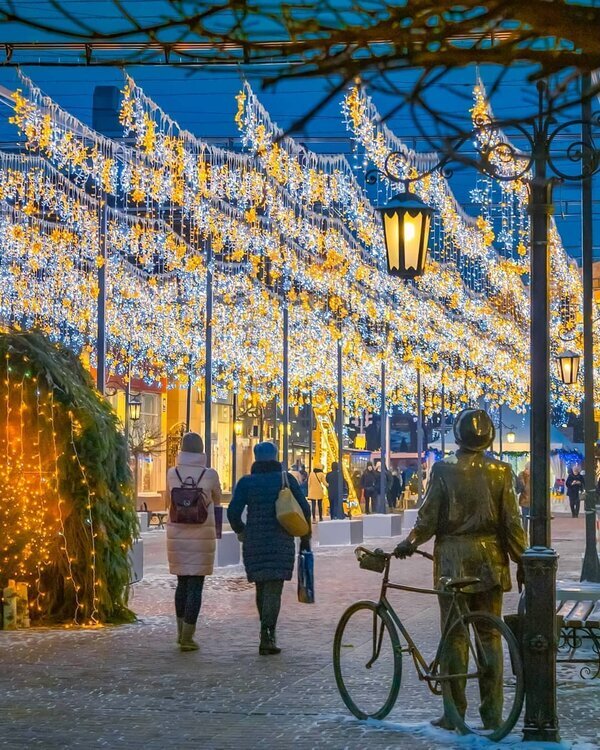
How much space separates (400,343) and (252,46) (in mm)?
37508

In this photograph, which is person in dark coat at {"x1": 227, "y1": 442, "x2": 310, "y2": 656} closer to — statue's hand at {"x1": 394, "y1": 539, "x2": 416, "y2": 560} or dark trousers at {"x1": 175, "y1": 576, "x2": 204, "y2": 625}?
dark trousers at {"x1": 175, "y1": 576, "x2": 204, "y2": 625}

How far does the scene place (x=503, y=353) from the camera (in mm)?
41812

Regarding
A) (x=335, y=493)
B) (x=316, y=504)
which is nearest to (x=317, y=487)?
(x=316, y=504)

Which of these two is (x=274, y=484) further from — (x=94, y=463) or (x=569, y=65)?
(x=569, y=65)

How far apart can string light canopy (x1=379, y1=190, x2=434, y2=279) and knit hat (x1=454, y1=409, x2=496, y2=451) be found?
3.52 m

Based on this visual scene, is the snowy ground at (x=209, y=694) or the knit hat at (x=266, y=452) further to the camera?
the knit hat at (x=266, y=452)

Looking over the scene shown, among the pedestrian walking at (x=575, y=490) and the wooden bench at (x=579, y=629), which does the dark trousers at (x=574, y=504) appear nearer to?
the pedestrian walking at (x=575, y=490)

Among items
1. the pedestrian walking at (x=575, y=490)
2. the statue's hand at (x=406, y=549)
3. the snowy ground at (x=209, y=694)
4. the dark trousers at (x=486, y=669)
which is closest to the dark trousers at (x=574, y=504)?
the pedestrian walking at (x=575, y=490)

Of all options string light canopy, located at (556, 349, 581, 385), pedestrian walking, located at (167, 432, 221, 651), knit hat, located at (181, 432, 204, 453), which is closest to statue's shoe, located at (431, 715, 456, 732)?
pedestrian walking, located at (167, 432, 221, 651)

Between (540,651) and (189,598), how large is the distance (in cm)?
475

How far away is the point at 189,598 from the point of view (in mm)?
11820

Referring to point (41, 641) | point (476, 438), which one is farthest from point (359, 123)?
point (476, 438)

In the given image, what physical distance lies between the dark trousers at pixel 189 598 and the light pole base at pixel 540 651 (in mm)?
4551

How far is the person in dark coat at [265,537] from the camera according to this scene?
1149cm
